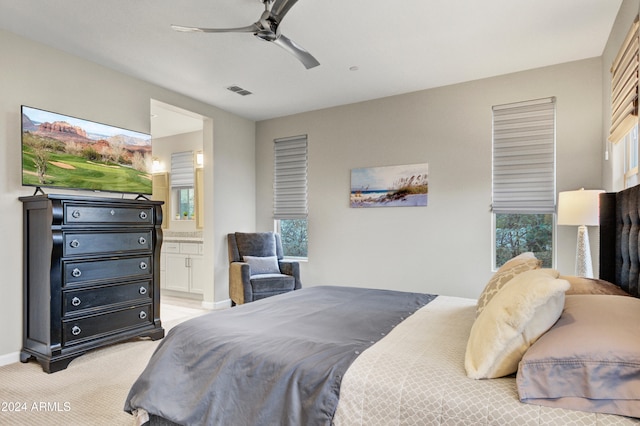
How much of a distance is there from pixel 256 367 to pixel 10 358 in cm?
282

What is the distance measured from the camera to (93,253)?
10.4 feet

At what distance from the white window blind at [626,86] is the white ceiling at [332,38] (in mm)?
497

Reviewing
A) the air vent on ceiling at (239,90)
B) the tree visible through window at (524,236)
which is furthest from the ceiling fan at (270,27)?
the tree visible through window at (524,236)

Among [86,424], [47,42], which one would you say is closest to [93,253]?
[86,424]

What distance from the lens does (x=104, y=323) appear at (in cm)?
323

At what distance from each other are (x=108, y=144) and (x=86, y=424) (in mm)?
2567

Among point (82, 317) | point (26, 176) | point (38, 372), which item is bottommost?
point (38, 372)

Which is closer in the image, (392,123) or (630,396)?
(630,396)

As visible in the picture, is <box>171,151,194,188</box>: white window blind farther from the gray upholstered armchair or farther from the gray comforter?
the gray comforter

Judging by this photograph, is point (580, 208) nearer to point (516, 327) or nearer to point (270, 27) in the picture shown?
point (516, 327)

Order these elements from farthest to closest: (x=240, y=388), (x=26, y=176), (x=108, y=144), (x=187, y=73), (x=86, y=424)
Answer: (x=187, y=73) → (x=108, y=144) → (x=26, y=176) → (x=86, y=424) → (x=240, y=388)

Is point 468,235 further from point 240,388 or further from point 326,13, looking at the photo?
point 240,388

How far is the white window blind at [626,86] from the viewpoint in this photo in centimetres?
224

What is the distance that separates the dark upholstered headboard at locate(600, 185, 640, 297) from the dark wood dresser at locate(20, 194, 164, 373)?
3729 millimetres
